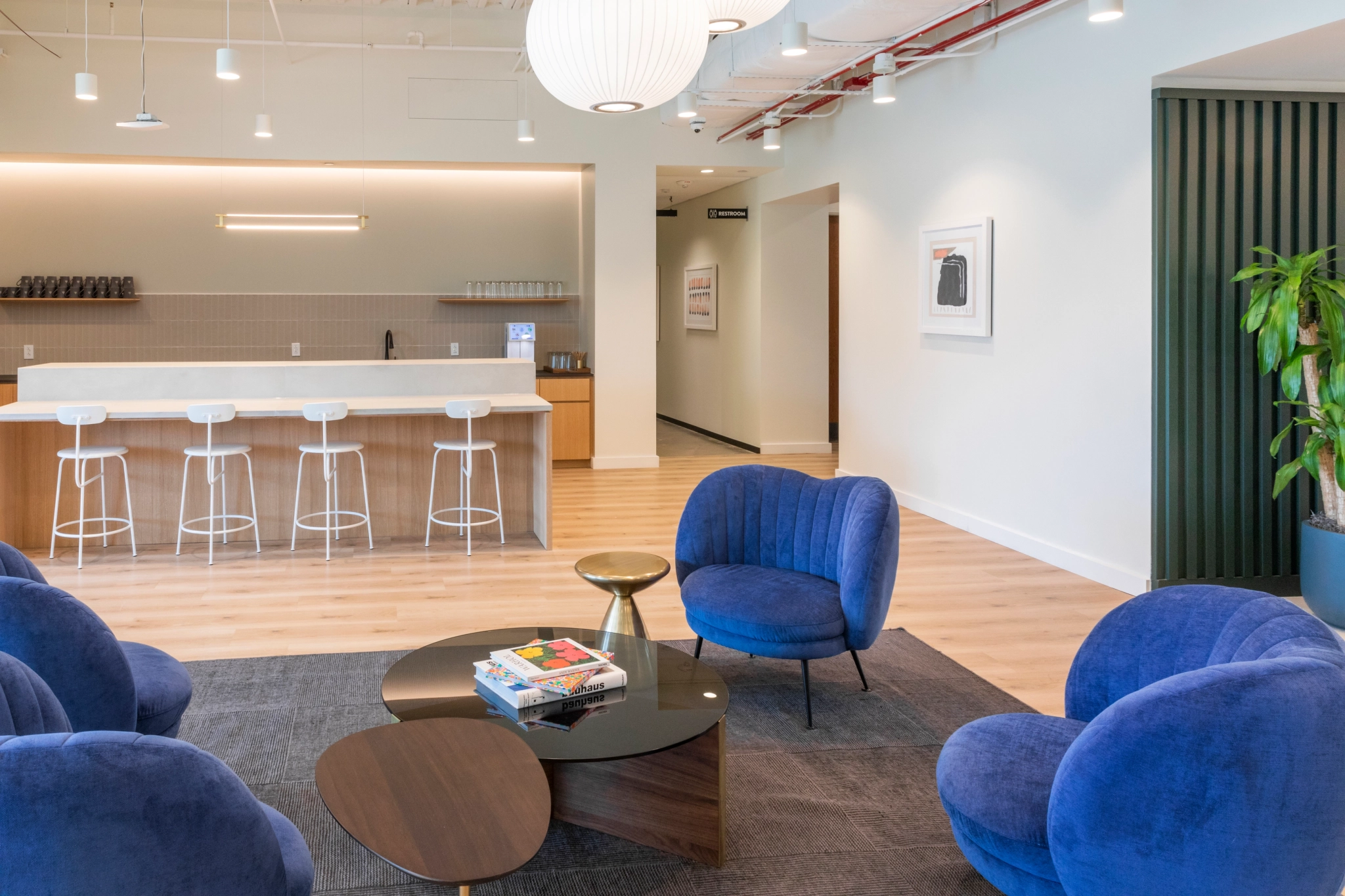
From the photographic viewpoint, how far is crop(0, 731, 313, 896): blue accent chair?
5.35ft

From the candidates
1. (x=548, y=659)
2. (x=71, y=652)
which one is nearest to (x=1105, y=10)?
(x=548, y=659)

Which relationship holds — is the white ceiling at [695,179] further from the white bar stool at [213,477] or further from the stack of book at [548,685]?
the stack of book at [548,685]

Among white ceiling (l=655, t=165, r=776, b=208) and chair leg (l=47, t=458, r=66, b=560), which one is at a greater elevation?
white ceiling (l=655, t=165, r=776, b=208)

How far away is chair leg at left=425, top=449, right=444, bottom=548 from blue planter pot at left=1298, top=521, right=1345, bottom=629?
483cm

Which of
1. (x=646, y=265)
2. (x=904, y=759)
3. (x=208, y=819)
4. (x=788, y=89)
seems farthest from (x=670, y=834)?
(x=646, y=265)

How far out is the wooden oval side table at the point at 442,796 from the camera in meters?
1.97

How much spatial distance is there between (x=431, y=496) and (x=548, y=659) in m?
3.99

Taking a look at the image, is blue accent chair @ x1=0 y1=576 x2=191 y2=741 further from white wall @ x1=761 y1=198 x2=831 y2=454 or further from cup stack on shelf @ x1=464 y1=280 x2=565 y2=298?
white wall @ x1=761 y1=198 x2=831 y2=454

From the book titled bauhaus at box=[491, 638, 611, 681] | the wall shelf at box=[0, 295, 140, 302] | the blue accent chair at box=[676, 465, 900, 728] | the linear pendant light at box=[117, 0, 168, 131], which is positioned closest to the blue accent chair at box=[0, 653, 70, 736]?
the book titled bauhaus at box=[491, 638, 611, 681]

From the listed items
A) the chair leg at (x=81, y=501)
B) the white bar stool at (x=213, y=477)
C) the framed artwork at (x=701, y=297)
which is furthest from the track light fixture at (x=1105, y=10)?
the framed artwork at (x=701, y=297)

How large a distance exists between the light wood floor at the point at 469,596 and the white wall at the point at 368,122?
3.16 meters

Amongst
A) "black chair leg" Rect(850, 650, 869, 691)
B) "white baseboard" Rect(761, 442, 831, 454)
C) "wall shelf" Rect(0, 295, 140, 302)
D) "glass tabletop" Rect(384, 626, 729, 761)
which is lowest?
"black chair leg" Rect(850, 650, 869, 691)

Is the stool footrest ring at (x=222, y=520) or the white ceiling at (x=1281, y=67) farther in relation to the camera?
the stool footrest ring at (x=222, y=520)

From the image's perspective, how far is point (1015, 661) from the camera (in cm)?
456
